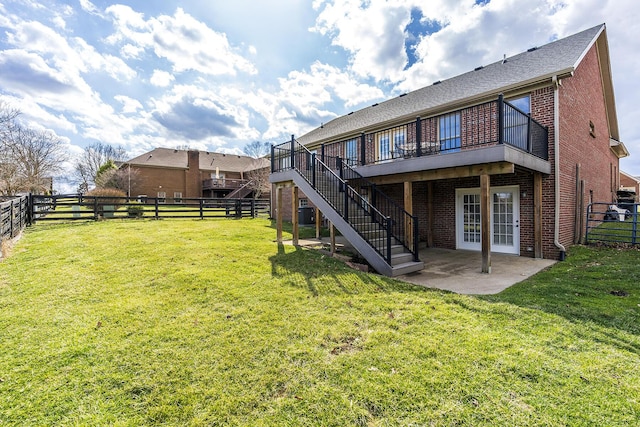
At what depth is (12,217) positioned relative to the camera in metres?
8.39

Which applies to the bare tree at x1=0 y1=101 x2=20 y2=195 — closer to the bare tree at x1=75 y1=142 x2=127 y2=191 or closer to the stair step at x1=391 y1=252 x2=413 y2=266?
the stair step at x1=391 y1=252 x2=413 y2=266

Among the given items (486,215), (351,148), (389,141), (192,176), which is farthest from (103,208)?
(192,176)

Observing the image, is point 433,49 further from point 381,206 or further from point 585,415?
point 585,415

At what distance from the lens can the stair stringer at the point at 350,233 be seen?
6259 mm

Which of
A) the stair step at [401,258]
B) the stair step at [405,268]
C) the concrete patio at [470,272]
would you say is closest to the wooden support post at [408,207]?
the concrete patio at [470,272]

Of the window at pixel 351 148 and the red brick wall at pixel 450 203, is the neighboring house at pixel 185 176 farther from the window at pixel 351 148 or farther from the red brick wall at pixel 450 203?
the red brick wall at pixel 450 203

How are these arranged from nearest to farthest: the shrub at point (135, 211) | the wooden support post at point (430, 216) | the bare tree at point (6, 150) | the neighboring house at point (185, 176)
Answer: the wooden support post at point (430, 216) < the shrub at point (135, 211) < the bare tree at point (6, 150) < the neighboring house at point (185, 176)

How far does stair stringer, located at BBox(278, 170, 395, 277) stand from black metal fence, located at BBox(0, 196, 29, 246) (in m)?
7.56

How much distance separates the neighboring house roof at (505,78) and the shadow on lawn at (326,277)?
691cm

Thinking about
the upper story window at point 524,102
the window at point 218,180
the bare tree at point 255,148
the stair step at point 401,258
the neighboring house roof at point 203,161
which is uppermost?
the bare tree at point 255,148

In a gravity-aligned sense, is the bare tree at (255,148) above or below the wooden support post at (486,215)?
above

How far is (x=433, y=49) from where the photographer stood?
12906 millimetres

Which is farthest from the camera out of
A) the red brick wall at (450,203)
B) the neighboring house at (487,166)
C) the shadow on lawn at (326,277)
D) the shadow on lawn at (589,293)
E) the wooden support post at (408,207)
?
the red brick wall at (450,203)

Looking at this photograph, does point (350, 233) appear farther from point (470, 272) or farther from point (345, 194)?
point (470, 272)
